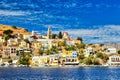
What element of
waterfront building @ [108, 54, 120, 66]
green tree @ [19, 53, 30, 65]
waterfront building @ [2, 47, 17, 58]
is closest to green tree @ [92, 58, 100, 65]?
waterfront building @ [108, 54, 120, 66]

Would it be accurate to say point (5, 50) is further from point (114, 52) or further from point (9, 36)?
point (114, 52)

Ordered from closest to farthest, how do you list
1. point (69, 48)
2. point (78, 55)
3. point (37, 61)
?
point (37, 61) → point (78, 55) → point (69, 48)

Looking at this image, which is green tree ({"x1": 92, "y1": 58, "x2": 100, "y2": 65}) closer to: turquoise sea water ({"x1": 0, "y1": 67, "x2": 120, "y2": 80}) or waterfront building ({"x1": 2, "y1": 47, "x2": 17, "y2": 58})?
waterfront building ({"x1": 2, "y1": 47, "x2": 17, "y2": 58})

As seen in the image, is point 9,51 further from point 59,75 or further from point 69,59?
point 59,75

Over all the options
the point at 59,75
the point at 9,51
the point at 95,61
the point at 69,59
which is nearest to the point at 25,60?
the point at 9,51

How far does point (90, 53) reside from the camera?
6973 inches

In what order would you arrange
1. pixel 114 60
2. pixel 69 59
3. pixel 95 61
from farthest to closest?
Result: pixel 114 60
pixel 69 59
pixel 95 61

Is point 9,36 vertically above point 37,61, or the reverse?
point 9,36

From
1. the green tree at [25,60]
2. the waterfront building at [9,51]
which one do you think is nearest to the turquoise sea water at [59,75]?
the green tree at [25,60]

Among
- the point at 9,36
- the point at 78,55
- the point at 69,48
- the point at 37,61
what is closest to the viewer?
the point at 37,61

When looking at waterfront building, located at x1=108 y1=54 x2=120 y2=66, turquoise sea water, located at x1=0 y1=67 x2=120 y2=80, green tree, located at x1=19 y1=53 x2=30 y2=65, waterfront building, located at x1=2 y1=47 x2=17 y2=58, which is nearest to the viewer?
turquoise sea water, located at x1=0 y1=67 x2=120 y2=80

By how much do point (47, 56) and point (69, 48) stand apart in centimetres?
2546

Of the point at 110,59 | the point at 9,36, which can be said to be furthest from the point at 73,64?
the point at 9,36

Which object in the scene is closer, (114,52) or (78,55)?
(78,55)
